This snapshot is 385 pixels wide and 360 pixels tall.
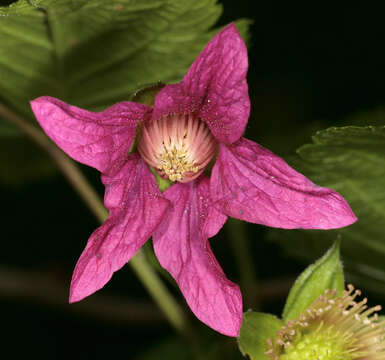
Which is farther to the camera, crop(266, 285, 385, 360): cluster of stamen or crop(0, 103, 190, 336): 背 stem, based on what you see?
crop(0, 103, 190, 336): 背 stem

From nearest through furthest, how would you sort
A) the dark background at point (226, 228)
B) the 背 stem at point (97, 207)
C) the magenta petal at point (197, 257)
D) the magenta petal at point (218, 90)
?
the magenta petal at point (218, 90), the magenta petal at point (197, 257), the 背 stem at point (97, 207), the dark background at point (226, 228)

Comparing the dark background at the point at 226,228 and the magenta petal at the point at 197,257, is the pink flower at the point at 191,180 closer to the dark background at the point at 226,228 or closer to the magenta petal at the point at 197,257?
the magenta petal at the point at 197,257

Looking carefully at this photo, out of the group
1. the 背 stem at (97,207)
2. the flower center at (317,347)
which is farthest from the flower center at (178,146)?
the flower center at (317,347)

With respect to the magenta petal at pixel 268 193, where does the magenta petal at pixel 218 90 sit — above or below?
above

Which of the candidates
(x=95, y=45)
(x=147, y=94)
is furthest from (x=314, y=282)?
(x=95, y=45)

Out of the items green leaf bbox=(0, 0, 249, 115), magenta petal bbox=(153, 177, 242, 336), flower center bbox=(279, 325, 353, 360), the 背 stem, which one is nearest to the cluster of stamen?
flower center bbox=(279, 325, 353, 360)

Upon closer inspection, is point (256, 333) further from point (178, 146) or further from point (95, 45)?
point (95, 45)

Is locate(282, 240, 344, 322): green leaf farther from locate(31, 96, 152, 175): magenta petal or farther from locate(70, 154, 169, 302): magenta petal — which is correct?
locate(31, 96, 152, 175): magenta petal

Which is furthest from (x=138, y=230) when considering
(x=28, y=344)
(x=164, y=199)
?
(x=28, y=344)
